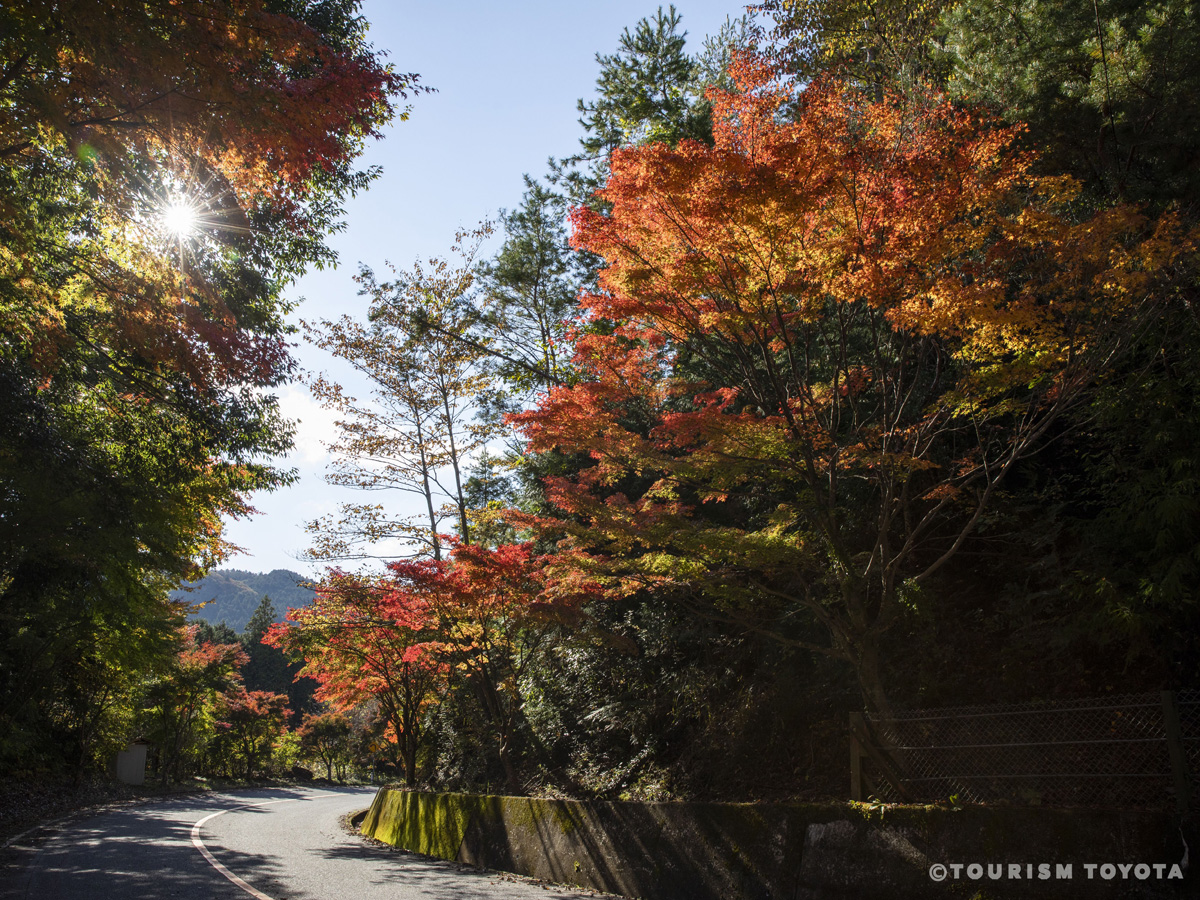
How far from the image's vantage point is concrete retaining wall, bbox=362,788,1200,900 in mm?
4617

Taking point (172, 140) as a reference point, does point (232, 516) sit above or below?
below

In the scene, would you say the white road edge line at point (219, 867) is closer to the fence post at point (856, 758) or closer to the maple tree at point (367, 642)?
the maple tree at point (367, 642)

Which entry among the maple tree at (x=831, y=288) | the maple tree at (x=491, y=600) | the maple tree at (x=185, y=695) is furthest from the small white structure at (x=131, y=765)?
the maple tree at (x=831, y=288)

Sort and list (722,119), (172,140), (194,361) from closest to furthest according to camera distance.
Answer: (172,140)
(722,119)
(194,361)

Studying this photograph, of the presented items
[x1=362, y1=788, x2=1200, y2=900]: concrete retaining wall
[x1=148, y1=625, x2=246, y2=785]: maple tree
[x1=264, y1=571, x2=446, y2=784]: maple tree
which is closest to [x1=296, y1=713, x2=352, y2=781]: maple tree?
[x1=148, y1=625, x2=246, y2=785]: maple tree

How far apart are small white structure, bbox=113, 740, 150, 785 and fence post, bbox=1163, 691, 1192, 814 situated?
1296 inches

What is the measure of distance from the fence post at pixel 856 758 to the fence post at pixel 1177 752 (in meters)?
2.23

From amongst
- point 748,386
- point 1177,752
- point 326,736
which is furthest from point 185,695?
point 1177,752

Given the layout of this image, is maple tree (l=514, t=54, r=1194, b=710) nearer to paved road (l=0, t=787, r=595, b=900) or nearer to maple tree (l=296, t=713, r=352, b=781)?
paved road (l=0, t=787, r=595, b=900)

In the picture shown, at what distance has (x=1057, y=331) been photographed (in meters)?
5.79

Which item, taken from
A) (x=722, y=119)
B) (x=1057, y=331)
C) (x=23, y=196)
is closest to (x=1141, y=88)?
(x=1057, y=331)

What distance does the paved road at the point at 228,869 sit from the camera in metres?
6.64

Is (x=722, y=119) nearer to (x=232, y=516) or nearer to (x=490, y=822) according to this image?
(x=490, y=822)

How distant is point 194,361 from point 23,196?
2150mm
